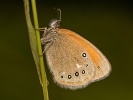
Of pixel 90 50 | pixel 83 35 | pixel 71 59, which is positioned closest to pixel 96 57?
pixel 90 50

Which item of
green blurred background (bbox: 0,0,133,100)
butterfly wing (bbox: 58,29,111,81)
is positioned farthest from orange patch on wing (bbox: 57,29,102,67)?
green blurred background (bbox: 0,0,133,100)

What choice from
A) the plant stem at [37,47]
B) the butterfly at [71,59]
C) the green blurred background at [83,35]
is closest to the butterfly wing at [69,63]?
the butterfly at [71,59]

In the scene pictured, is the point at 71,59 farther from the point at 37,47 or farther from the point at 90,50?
the point at 37,47

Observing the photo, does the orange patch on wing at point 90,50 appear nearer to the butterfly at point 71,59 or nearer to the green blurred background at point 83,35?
the butterfly at point 71,59
